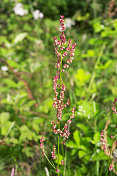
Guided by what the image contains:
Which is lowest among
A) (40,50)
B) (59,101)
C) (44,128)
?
(44,128)

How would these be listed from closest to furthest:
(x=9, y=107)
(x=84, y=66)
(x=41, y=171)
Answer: (x=41, y=171) → (x=9, y=107) → (x=84, y=66)

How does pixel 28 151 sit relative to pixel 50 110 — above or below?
below

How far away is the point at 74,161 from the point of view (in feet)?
4.99

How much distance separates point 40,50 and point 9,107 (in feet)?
4.03

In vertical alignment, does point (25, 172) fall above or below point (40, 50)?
below

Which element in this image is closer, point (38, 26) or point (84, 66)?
point (84, 66)

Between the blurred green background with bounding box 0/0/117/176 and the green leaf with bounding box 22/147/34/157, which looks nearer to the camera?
the blurred green background with bounding box 0/0/117/176

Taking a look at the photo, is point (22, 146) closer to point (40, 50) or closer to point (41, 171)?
point (41, 171)

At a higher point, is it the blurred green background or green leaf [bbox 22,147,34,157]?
the blurred green background

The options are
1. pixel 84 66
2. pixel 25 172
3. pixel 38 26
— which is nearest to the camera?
pixel 25 172

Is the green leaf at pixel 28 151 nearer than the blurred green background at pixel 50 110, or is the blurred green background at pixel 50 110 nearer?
the blurred green background at pixel 50 110

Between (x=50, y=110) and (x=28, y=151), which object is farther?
(x=50, y=110)

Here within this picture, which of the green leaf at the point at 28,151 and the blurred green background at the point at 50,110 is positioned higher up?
the blurred green background at the point at 50,110

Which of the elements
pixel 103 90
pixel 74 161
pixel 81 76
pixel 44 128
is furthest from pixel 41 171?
pixel 103 90
